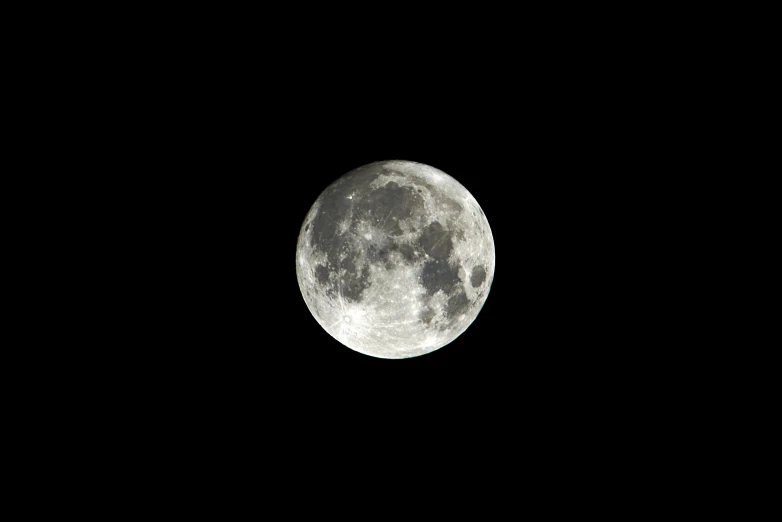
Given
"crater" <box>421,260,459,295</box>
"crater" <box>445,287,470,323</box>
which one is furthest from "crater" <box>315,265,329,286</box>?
"crater" <box>445,287,470,323</box>

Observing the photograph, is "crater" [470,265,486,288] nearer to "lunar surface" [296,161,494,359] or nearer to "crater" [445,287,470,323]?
"lunar surface" [296,161,494,359]

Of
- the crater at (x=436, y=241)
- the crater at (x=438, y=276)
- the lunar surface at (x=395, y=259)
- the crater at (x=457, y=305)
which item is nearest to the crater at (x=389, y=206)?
the lunar surface at (x=395, y=259)

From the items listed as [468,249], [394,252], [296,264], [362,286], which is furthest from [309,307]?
[468,249]

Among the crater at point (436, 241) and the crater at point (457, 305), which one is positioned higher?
the crater at point (436, 241)

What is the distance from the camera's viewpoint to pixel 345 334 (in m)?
4.29

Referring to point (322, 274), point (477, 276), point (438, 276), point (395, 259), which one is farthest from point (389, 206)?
point (477, 276)

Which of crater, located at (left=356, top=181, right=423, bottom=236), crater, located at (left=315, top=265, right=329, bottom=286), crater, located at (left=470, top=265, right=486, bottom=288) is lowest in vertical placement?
crater, located at (left=315, top=265, right=329, bottom=286)

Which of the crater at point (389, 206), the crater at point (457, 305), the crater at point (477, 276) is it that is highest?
the crater at point (389, 206)

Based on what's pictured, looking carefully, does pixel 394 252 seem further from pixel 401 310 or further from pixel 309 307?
pixel 309 307

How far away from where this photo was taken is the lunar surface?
3.87 metres

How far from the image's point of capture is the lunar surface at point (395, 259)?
3871 millimetres

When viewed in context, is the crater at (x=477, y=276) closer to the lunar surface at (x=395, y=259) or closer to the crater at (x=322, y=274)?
the lunar surface at (x=395, y=259)

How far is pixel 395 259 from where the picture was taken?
3.84m

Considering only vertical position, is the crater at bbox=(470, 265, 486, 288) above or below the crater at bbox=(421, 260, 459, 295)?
above
